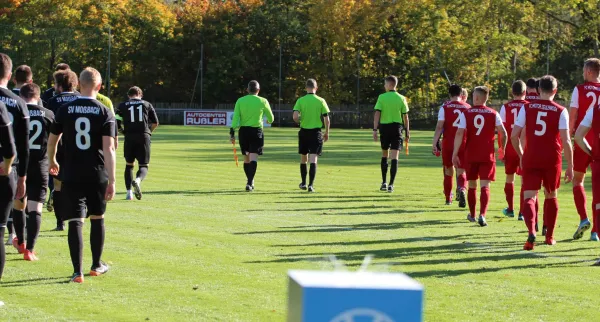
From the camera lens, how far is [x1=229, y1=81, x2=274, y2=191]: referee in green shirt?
63.2 ft

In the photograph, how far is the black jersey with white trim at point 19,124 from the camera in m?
8.44

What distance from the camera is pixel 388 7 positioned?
71.2 m

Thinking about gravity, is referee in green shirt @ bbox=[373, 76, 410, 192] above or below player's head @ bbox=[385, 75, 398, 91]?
below

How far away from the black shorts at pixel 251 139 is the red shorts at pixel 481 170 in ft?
20.5

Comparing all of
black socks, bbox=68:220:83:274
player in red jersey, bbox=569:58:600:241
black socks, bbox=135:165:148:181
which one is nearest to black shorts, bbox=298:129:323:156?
black socks, bbox=135:165:148:181

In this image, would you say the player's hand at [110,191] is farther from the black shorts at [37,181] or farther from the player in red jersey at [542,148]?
the player in red jersey at [542,148]

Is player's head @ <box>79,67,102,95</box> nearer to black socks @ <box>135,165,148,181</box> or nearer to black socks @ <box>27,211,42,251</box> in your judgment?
black socks @ <box>27,211,42,251</box>

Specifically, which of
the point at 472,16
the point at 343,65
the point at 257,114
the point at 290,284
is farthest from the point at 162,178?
the point at 343,65

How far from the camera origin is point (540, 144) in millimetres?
11578

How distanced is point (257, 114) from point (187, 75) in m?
54.2

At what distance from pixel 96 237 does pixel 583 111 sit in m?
6.09

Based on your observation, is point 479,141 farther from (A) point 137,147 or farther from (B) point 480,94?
(A) point 137,147

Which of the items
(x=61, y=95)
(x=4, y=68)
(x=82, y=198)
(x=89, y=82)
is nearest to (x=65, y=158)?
(x=82, y=198)

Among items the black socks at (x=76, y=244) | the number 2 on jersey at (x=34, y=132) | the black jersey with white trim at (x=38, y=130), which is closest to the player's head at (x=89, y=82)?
the black socks at (x=76, y=244)
